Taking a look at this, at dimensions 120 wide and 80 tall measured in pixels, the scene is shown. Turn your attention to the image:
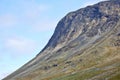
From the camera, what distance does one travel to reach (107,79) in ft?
536

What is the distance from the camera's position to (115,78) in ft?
511

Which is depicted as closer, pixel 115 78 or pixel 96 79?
pixel 115 78

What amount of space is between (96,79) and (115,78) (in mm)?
23150

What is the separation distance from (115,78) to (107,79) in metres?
8.25

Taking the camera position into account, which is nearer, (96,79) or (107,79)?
(107,79)

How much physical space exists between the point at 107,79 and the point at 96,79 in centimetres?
1492

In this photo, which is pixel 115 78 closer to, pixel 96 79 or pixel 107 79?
pixel 107 79

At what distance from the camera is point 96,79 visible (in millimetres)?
177750

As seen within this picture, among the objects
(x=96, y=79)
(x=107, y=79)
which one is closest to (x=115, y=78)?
(x=107, y=79)
